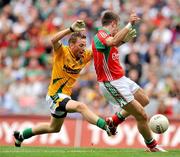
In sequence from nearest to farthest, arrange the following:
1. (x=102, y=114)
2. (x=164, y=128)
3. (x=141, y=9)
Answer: (x=164, y=128) → (x=102, y=114) → (x=141, y=9)

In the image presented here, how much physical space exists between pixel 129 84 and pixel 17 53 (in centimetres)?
995

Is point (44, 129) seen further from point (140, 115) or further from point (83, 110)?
point (140, 115)

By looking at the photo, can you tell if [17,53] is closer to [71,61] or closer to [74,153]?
[71,61]

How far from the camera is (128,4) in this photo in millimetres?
23766

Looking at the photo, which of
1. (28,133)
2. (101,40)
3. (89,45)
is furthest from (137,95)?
(89,45)

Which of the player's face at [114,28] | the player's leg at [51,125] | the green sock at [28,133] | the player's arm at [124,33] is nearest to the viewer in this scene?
the player's arm at [124,33]

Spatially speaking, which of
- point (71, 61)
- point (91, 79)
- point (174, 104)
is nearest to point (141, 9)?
point (91, 79)

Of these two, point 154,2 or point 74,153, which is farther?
point 154,2

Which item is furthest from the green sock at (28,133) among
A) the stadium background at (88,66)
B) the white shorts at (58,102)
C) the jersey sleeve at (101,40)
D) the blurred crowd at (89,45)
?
the blurred crowd at (89,45)

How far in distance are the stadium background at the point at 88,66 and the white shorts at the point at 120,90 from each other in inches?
197

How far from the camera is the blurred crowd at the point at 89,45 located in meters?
20.1

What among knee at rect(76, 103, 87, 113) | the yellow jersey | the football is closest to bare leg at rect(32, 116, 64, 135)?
the yellow jersey

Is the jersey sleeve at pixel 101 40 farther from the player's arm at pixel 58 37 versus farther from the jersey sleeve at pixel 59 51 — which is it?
the jersey sleeve at pixel 59 51

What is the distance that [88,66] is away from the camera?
70.3ft
